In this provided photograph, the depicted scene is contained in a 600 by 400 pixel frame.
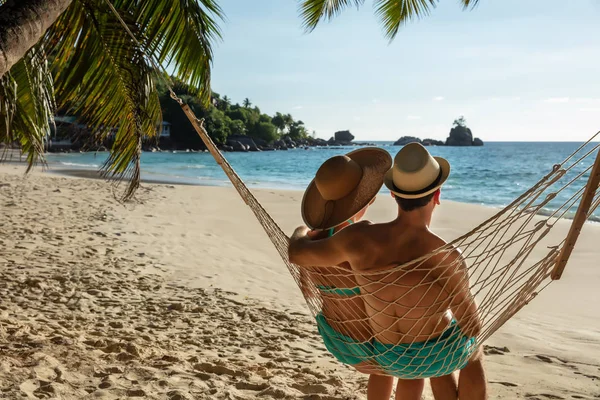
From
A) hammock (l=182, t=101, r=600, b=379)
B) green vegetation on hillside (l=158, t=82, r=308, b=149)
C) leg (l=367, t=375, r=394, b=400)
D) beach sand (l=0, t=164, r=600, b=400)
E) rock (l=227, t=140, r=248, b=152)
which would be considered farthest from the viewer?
rock (l=227, t=140, r=248, b=152)

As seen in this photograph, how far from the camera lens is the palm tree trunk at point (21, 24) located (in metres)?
1.61

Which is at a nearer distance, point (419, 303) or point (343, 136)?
point (419, 303)

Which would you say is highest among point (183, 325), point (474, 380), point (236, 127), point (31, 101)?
point (236, 127)

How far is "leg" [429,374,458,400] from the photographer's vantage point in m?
1.58

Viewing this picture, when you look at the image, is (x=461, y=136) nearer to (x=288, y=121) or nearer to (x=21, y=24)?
(x=288, y=121)

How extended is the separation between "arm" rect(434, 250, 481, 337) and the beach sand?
92cm

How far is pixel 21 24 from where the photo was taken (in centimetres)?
166

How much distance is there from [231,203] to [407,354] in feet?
27.7

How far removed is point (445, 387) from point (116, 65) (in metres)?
2.41

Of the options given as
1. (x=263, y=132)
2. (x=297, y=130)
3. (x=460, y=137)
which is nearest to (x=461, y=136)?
(x=460, y=137)

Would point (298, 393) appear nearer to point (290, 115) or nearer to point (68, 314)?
point (68, 314)

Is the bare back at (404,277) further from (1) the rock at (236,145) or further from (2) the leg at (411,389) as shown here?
(1) the rock at (236,145)

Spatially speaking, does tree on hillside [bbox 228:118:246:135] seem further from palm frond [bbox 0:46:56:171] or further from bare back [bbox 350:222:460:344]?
bare back [bbox 350:222:460:344]

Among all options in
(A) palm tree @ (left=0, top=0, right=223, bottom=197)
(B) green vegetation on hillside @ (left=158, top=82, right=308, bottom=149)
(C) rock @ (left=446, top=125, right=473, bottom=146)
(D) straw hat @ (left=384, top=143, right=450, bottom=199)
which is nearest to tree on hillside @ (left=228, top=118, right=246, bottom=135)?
(B) green vegetation on hillside @ (left=158, top=82, right=308, bottom=149)
